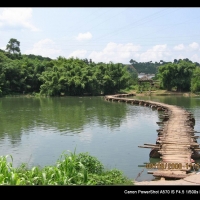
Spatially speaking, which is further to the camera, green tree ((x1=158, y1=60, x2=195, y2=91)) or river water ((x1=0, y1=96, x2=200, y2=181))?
green tree ((x1=158, y1=60, x2=195, y2=91))

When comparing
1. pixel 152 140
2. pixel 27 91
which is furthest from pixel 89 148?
pixel 27 91

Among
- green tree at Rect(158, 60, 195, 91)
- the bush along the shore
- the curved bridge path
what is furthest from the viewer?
green tree at Rect(158, 60, 195, 91)

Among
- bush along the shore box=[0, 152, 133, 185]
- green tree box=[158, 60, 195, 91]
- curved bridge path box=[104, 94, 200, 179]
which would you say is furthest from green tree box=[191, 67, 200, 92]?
bush along the shore box=[0, 152, 133, 185]

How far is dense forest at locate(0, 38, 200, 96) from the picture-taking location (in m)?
40.6

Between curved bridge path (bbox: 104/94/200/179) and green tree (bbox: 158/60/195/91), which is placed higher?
green tree (bbox: 158/60/195/91)

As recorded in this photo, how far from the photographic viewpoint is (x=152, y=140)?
12.6 meters

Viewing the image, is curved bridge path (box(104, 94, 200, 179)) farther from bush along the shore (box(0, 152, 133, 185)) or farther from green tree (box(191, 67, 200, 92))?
green tree (box(191, 67, 200, 92))

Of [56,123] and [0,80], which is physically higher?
[0,80]

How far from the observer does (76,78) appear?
134 feet

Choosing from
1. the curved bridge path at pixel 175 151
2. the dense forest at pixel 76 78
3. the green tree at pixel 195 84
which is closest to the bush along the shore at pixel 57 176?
the curved bridge path at pixel 175 151

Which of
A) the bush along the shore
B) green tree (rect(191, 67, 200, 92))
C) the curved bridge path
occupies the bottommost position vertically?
the curved bridge path

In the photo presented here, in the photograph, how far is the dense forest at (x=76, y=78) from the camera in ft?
133
